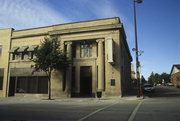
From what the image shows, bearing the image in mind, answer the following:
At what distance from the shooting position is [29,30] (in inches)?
1083

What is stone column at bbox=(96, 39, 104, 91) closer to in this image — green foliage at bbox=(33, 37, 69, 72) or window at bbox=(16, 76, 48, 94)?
green foliage at bbox=(33, 37, 69, 72)

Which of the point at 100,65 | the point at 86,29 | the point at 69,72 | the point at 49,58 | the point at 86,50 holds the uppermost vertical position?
the point at 86,29

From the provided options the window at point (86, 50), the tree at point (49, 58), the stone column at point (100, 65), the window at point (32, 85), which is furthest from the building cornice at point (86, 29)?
the window at point (32, 85)

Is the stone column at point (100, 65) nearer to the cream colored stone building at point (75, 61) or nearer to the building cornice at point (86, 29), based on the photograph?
the cream colored stone building at point (75, 61)

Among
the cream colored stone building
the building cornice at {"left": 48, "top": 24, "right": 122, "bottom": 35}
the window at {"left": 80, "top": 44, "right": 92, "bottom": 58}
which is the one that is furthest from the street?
the building cornice at {"left": 48, "top": 24, "right": 122, "bottom": 35}

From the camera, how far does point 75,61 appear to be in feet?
80.2

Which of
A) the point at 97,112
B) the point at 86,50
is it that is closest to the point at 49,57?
the point at 86,50

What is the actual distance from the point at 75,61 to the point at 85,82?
3.49 metres

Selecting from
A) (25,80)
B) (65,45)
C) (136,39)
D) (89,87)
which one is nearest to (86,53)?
→ (65,45)

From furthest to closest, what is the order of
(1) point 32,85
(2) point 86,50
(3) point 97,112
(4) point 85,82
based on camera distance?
(1) point 32,85, (2) point 86,50, (4) point 85,82, (3) point 97,112

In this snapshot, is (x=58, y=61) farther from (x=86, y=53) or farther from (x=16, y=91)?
(x=16, y=91)

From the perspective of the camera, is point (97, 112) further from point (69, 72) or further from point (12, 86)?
point (12, 86)

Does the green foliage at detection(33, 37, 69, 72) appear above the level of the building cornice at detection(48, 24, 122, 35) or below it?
below

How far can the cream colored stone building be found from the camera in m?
22.1
